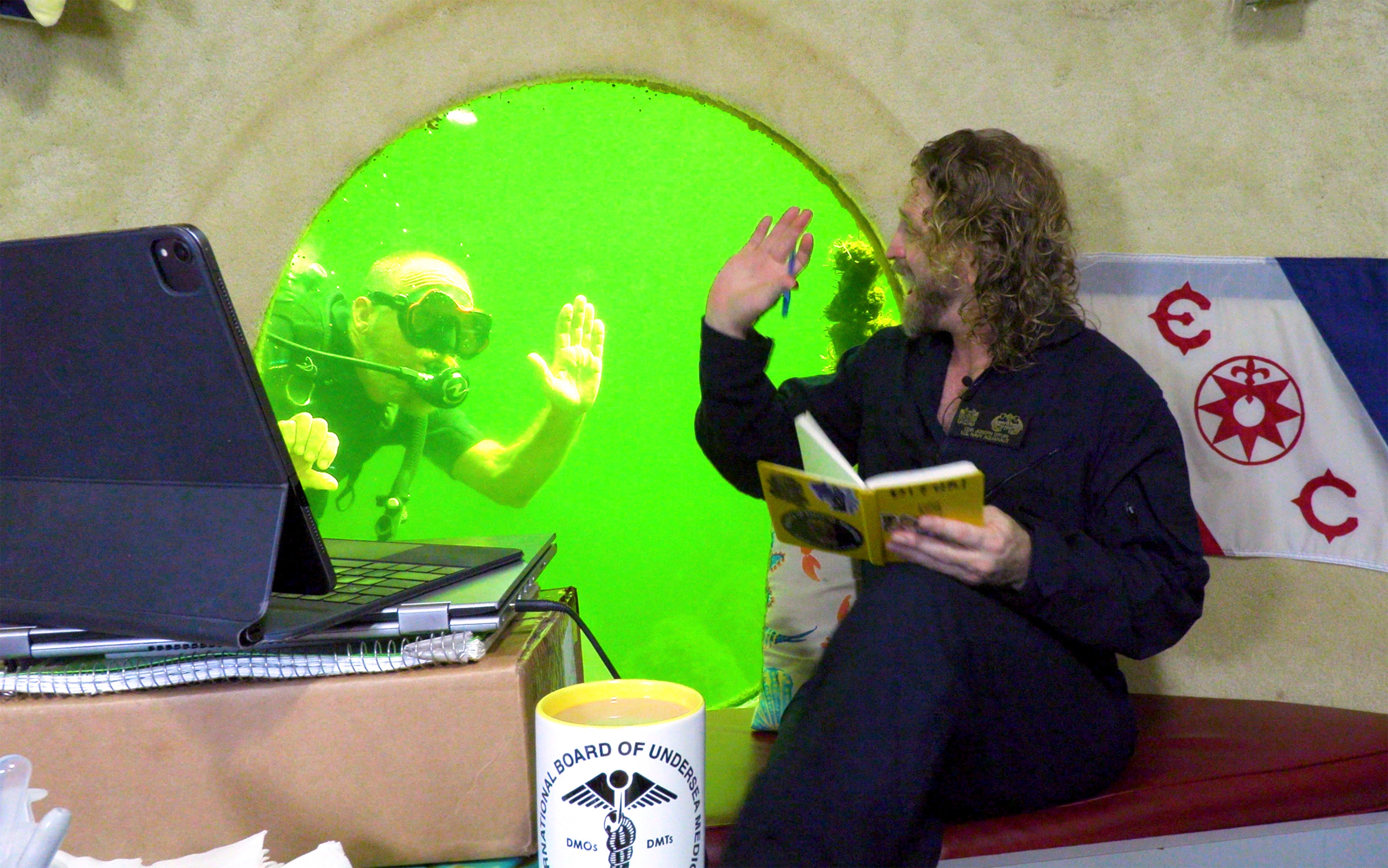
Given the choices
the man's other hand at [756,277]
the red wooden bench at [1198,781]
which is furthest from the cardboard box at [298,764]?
the man's other hand at [756,277]

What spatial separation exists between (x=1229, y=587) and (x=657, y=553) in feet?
4.04

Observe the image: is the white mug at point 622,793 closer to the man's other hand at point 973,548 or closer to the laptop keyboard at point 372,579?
the laptop keyboard at point 372,579

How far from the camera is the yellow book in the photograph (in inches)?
42.7

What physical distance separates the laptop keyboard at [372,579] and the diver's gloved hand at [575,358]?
88 centimetres

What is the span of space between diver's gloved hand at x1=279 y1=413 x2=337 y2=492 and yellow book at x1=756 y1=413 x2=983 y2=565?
3.09 feet

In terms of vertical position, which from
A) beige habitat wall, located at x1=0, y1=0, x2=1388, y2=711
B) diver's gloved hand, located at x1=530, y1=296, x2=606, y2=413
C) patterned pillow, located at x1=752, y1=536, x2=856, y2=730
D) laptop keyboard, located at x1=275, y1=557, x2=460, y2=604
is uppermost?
beige habitat wall, located at x1=0, y1=0, x2=1388, y2=711

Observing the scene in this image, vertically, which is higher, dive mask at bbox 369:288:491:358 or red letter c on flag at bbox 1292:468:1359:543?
dive mask at bbox 369:288:491:358

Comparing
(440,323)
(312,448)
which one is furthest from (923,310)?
(312,448)

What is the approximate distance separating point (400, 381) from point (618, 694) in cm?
130

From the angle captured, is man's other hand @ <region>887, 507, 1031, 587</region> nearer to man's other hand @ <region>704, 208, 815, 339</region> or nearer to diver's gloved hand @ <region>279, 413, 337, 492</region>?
man's other hand @ <region>704, 208, 815, 339</region>

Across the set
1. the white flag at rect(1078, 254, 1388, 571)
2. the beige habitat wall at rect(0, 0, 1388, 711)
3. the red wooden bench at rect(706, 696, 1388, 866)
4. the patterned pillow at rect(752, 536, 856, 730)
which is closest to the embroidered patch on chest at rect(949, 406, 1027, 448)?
the patterned pillow at rect(752, 536, 856, 730)

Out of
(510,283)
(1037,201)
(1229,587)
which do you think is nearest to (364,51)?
(510,283)

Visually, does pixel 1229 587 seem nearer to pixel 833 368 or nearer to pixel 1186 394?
pixel 1186 394

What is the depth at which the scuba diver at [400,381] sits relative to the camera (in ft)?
6.02
